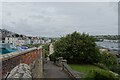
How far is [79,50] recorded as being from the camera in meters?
30.8

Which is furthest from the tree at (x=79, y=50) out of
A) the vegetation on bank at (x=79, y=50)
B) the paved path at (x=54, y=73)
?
the paved path at (x=54, y=73)

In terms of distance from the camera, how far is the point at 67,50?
1234 inches

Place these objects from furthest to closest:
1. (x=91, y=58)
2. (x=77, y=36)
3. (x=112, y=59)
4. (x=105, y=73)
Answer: (x=112, y=59) < (x=77, y=36) < (x=91, y=58) < (x=105, y=73)

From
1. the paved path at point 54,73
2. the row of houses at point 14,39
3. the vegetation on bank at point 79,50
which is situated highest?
the row of houses at point 14,39

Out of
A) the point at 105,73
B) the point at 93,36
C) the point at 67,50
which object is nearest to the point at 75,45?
the point at 67,50

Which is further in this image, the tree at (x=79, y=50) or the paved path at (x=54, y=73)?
the tree at (x=79, y=50)

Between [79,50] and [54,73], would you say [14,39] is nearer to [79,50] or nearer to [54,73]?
[79,50]

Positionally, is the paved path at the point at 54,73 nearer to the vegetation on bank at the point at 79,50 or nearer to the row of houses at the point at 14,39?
the vegetation on bank at the point at 79,50

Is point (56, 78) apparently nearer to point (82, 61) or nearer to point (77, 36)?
point (82, 61)

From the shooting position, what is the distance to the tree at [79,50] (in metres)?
30.1

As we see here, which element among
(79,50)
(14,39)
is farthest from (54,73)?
(14,39)

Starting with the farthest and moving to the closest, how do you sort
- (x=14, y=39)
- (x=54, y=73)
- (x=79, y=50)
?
(x=14, y=39) → (x=79, y=50) → (x=54, y=73)

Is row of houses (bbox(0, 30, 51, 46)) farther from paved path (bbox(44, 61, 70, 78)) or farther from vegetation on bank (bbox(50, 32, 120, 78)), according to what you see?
paved path (bbox(44, 61, 70, 78))

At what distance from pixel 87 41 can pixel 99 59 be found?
2.67m
